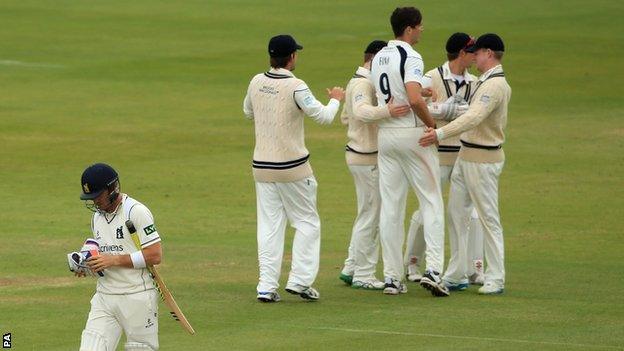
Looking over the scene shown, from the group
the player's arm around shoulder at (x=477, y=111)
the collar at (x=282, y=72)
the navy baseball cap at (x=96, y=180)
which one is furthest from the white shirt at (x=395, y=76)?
the navy baseball cap at (x=96, y=180)

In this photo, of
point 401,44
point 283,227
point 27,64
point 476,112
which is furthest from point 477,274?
point 27,64

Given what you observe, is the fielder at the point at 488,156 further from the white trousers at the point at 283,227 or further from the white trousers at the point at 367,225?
the white trousers at the point at 283,227

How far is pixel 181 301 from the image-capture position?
1330cm

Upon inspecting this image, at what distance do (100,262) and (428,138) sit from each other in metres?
4.44

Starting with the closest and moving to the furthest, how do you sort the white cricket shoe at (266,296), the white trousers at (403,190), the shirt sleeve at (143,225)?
1. the shirt sleeve at (143,225)
2. the white cricket shoe at (266,296)
3. the white trousers at (403,190)

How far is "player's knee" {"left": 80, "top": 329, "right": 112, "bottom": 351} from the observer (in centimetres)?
952

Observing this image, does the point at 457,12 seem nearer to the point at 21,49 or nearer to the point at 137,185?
the point at 21,49

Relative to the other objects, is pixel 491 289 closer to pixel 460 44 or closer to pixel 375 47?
pixel 460 44

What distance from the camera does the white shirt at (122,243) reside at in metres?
9.68

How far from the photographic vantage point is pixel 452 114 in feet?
45.8

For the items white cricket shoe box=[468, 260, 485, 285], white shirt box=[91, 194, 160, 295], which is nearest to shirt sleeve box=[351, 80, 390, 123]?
white cricket shoe box=[468, 260, 485, 285]

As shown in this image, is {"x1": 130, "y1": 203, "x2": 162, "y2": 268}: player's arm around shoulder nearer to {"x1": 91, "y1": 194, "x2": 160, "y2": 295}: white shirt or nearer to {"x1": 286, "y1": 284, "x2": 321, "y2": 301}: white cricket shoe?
{"x1": 91, "y1": 194, "x2": 160, "y2": 295}: white shirt

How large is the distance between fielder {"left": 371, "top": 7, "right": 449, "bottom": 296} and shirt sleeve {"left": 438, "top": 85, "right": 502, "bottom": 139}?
19 cm

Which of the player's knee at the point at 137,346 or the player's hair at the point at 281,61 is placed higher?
the player's hair at the point at 281,61
